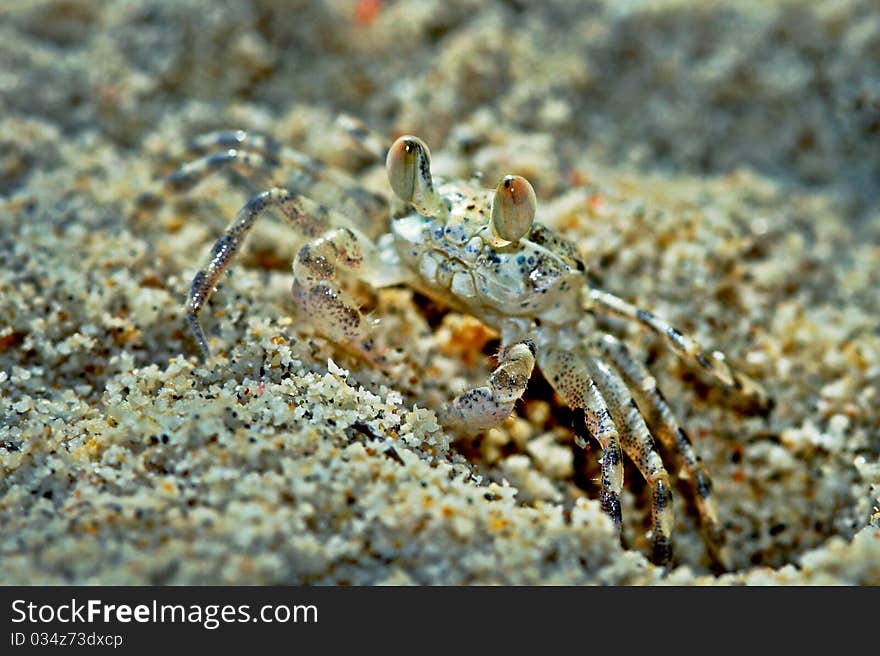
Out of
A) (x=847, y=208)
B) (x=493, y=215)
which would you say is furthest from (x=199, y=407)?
(x=847, y=208)

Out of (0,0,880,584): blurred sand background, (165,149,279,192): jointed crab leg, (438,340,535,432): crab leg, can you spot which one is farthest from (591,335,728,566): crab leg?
(165,149,279,192): jointed crab leg

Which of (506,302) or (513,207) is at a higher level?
(513,207)

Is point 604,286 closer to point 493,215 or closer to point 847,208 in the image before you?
point 493,215

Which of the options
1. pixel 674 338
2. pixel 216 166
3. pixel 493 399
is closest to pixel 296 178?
pixel 216 166

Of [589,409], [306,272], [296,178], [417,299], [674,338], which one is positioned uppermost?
[296,178]

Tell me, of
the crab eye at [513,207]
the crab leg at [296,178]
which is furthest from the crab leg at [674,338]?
the crab leg at [296,178]

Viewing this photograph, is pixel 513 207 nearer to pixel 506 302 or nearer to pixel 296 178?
pixel 506 302

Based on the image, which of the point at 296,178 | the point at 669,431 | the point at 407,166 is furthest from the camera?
the point at 296,178
